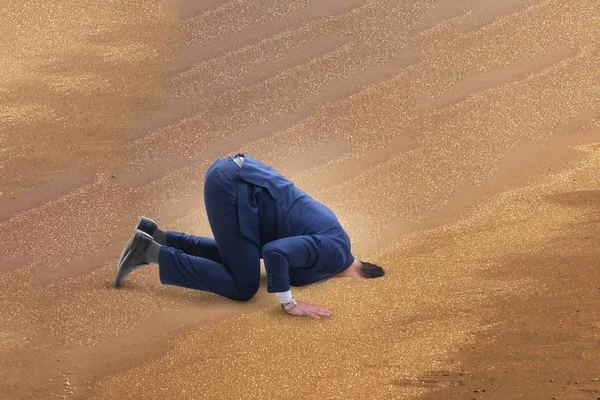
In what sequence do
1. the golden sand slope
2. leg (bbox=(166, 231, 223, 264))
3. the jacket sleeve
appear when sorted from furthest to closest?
1. leg (bbox=(166, 231, 223, 264))
2. the jacket sleeve
3. the golden sand slope

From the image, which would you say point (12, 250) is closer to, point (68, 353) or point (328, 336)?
point (68, 353)

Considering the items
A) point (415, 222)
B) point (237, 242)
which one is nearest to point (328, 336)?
point (237, 242)

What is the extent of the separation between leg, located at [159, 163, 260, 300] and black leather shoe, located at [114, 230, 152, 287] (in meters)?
0.08

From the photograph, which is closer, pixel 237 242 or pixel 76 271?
pixel 237 242

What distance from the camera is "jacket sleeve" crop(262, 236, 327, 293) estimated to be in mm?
4047

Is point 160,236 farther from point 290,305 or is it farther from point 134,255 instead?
point 290,305

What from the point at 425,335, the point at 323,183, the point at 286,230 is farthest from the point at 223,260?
the point at 323,183

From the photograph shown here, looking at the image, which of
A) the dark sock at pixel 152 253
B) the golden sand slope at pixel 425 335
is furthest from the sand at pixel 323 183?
the dark sock at pixel 152 253

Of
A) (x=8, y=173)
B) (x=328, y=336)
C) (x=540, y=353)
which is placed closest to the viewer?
(x=540, y=353)

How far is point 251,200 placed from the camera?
4164 mm

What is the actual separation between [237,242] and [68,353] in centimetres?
81

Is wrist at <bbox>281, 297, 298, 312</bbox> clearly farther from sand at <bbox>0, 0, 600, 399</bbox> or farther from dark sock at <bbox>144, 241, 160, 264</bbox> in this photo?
dark sock at <bbox>144, 241, 160, 264</bbox>

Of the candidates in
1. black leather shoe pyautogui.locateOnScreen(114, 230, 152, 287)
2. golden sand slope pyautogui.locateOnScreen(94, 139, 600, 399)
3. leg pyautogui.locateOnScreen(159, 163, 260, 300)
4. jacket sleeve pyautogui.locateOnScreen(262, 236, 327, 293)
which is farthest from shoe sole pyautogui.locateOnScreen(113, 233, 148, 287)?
jacket sleeve pyautogui.locateOnScreen(262, 236, 327, 293)

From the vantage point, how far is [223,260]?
14.0ft
